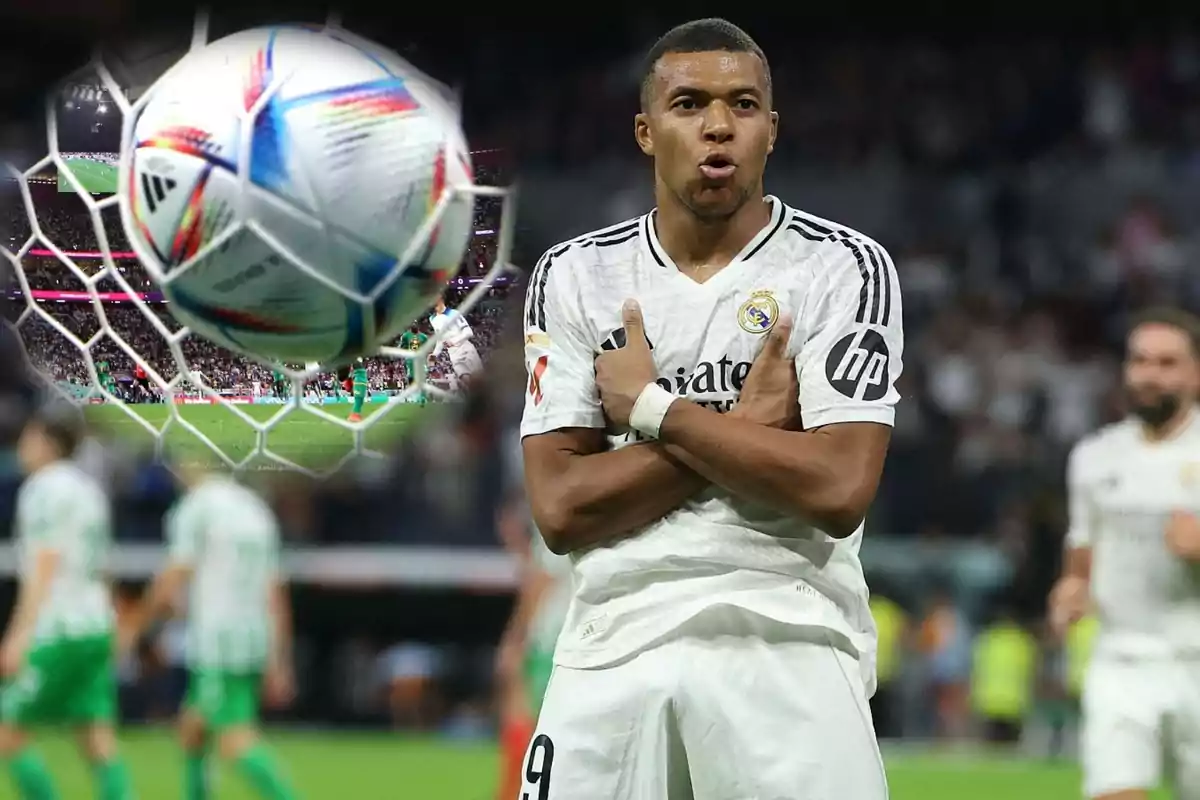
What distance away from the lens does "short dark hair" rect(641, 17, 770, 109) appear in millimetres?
2887

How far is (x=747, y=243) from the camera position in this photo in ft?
9.79

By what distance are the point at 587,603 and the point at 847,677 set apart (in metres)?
0.42

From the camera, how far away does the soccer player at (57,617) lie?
26.1 feet

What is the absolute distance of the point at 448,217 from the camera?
286 cm

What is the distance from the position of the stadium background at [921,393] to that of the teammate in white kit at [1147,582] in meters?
4.88

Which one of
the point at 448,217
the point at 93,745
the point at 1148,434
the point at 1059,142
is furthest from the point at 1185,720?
the point at 1059,142

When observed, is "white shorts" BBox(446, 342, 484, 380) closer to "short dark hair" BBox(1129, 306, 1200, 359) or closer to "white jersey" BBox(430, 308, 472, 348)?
"white jersey" BBox(430, 308, 472, 348)

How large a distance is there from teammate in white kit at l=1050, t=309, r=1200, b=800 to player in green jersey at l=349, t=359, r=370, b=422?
12.1ft

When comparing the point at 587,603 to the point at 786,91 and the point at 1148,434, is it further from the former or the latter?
the point at 786,91

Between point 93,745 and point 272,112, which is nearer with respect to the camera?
point 272,112

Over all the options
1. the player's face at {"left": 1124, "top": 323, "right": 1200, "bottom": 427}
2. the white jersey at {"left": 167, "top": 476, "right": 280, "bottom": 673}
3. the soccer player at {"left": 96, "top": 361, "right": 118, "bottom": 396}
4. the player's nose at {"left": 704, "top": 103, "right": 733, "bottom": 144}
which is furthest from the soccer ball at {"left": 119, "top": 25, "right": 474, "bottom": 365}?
the white jersey at {"left": 167, "top": 476, "right": 280, "bottom": 673}

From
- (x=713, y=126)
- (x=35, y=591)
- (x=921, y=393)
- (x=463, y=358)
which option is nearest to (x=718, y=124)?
(x=713, y=126)

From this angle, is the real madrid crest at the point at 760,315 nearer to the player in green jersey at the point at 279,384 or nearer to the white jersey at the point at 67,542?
the player in green jersey at the point at 279,384

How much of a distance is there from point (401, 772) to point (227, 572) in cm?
336
